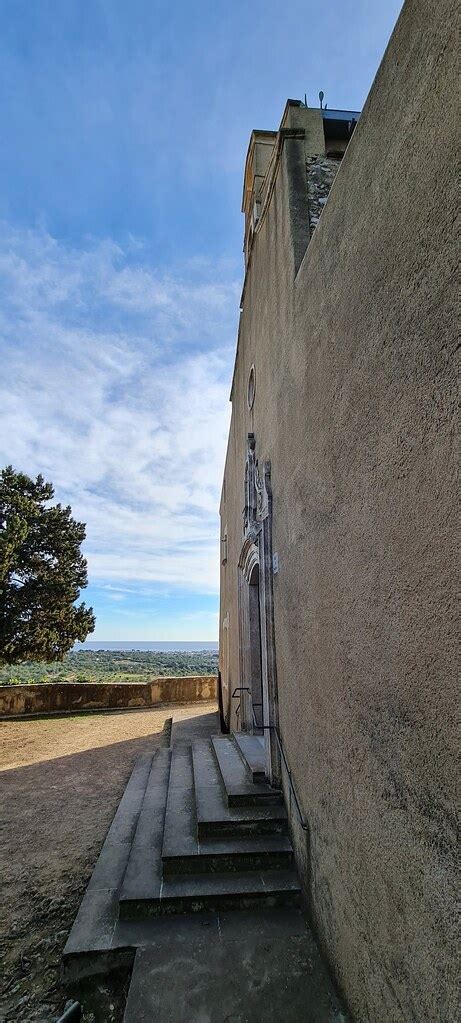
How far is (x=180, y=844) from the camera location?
3.64 meters

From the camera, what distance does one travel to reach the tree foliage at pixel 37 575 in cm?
1180

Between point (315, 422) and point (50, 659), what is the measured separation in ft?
40.1

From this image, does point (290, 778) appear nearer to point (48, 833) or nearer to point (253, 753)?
point (253, 753)

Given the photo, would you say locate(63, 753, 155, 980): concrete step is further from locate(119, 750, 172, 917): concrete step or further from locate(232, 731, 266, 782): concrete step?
locate(232, 731, 266, 782): concrete step

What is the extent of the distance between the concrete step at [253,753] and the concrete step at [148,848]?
103 centimetres

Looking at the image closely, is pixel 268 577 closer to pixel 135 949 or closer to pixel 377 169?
pixel 135 949

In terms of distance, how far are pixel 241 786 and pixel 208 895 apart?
117 centimetres

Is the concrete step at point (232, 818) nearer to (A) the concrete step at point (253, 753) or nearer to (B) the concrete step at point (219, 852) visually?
(B) the concrete step at point (219, 852)

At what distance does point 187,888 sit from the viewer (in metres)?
3.32

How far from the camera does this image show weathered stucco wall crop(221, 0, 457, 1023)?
153 centimetres

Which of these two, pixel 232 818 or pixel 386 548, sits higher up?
pixel 386 548

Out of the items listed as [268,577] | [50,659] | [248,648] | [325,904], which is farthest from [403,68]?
[50,659]

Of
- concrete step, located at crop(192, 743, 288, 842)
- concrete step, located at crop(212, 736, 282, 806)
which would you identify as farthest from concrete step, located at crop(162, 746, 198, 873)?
concrete step, located at crop(212, 736, 282, 806)

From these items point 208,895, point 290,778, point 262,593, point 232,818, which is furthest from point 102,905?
point 262,593
